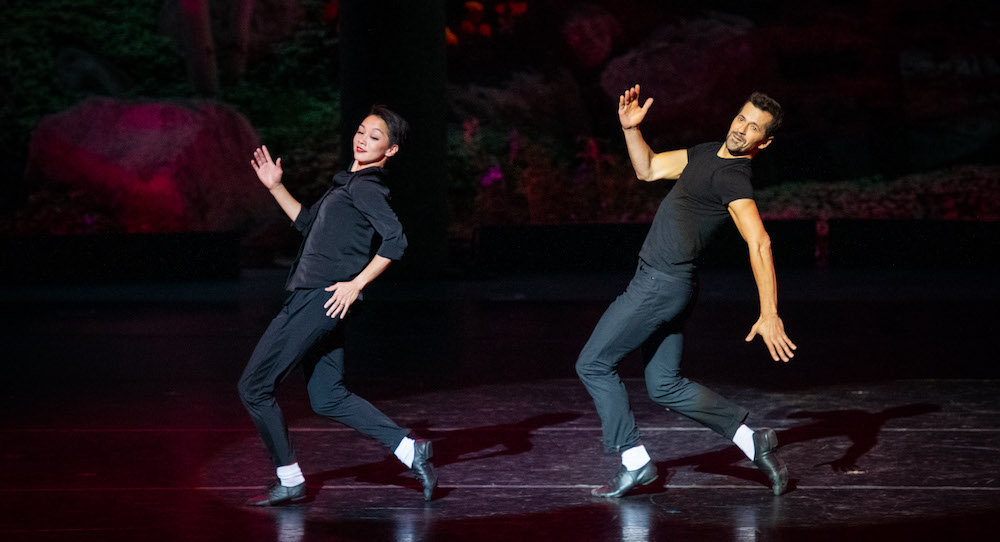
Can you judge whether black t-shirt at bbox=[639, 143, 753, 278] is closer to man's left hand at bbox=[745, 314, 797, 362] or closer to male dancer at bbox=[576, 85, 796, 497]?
male dancer at bbox=[576, 85, 796, 497]

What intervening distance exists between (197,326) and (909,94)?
1529 centimetres

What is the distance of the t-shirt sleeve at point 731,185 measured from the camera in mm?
5625

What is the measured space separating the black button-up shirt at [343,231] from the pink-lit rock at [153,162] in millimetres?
12804

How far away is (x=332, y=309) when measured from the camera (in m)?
5.63

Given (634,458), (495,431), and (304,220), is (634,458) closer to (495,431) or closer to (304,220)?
(495,431)

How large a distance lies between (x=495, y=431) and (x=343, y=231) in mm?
2095

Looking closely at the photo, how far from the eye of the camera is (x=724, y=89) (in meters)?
22.5

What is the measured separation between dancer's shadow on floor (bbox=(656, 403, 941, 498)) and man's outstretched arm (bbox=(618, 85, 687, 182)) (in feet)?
4.79

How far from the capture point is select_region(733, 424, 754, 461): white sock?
5934 millimetres

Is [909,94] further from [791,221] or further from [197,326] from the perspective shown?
[197,326]

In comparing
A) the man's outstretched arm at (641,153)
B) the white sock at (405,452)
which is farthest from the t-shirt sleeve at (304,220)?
the man's outstretched arm at (641,153)

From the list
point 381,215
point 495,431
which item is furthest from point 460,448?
point 381,215

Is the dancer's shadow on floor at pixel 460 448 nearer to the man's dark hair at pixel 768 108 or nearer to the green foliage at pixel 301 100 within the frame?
the man's dark hair at pixel 768 108

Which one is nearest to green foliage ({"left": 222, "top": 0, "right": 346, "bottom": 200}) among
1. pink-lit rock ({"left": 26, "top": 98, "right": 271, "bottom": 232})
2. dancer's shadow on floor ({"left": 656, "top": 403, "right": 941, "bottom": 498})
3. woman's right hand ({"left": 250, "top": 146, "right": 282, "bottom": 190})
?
pink-lit rock ({"left": 26, "top": 98, "right": 271, "bottom": 232})
